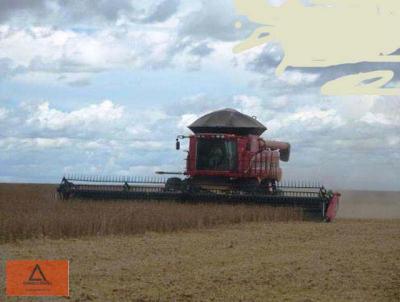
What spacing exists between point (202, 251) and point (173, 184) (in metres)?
9.63

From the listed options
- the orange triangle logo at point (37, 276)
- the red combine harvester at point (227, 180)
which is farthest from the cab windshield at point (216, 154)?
the orange triangle logo at point (37, 276)

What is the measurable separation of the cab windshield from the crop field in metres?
2.76

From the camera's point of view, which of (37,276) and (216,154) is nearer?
(37,276)

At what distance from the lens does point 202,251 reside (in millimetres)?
13836

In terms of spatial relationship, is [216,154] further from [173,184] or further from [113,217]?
[113,217]

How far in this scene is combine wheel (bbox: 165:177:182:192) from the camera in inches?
906

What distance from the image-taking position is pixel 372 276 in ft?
36.0

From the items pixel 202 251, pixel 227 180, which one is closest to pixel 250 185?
pixel 227 180

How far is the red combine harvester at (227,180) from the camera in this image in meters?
21.8

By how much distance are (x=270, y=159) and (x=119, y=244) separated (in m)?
11.4

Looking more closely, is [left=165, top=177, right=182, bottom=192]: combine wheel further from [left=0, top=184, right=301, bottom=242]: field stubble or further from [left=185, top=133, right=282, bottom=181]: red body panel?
[left=0, top=184, right=301, bottom=242]: field stubble

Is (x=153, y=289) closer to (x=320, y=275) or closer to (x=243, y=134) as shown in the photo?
(x=320, y=275)

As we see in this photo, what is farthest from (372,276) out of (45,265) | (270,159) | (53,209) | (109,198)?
(270,159)

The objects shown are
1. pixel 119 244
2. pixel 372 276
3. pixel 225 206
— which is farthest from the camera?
pixel 225 206
